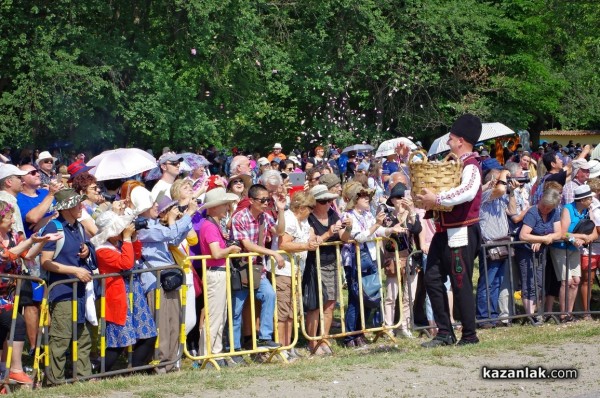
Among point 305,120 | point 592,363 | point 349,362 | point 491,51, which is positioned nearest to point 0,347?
point 349,362

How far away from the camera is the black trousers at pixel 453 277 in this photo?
961cm

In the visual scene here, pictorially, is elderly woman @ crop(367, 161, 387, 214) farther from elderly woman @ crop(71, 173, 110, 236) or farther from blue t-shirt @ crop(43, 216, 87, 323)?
blue t-shirt @ crop(43, 216, 87, 323)

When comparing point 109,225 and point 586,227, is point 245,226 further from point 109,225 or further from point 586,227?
point 586,227

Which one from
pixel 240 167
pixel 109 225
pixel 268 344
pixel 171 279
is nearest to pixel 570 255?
pixel 240 167

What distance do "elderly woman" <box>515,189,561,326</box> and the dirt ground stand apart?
320 cm

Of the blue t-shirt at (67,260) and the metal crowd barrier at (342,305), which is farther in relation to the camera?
the metal crowd barrier at (342,305)

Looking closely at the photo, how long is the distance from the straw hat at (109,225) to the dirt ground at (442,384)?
72.0 inches

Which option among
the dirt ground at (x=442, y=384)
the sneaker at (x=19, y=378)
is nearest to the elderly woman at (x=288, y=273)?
the dirt ground at (x=442, y=384)

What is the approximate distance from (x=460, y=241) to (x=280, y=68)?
81.4ft

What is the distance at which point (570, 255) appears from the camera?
12.5 meters

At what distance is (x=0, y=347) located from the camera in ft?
29.3

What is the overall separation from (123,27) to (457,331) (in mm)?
20650

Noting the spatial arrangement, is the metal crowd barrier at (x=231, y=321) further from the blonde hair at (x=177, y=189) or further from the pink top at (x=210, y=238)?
the blonde hair at (x=177, y=189)

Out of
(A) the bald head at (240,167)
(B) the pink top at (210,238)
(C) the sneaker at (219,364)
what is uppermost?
A: (A) the bald head at (240,167)
